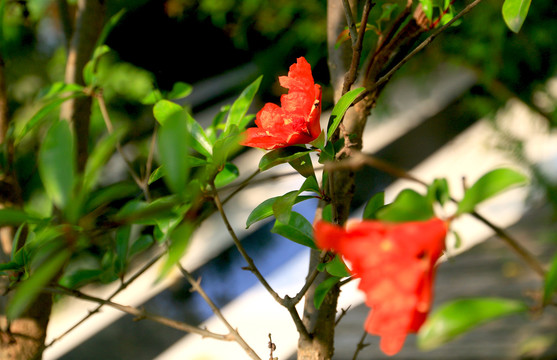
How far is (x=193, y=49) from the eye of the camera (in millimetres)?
1845

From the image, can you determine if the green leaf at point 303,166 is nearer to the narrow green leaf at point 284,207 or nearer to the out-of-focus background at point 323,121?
the narrow green leaf at point 284,207

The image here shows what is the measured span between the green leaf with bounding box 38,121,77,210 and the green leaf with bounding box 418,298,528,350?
199mm

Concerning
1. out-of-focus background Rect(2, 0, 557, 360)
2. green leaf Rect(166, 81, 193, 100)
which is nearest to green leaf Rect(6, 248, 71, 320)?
green leaf Rect(166, 81, 193, 100)

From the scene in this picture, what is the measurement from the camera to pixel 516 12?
1.39 ft

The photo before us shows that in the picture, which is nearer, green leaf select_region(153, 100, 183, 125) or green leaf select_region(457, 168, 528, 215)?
green leaf select_region(457, 168, 528, 215)

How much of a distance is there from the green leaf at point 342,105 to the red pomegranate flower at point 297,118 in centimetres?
1

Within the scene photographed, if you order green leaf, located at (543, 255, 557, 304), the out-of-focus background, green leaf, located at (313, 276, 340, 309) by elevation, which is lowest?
green leaf, located at (543, 255, 557, 304)

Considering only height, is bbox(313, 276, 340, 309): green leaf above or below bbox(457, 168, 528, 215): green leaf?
above

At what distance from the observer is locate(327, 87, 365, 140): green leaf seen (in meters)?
0.39

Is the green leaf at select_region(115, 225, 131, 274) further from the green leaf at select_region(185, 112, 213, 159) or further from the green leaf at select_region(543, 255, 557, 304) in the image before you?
the green leaf at select_region(543, 255, 557, 304)

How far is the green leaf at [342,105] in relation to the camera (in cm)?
39

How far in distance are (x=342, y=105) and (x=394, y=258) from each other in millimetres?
179

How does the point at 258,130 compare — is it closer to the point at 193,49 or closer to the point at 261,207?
the point at 261,207

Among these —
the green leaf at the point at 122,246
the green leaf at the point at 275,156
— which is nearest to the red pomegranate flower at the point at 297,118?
the green leaf at the point at 275,156
